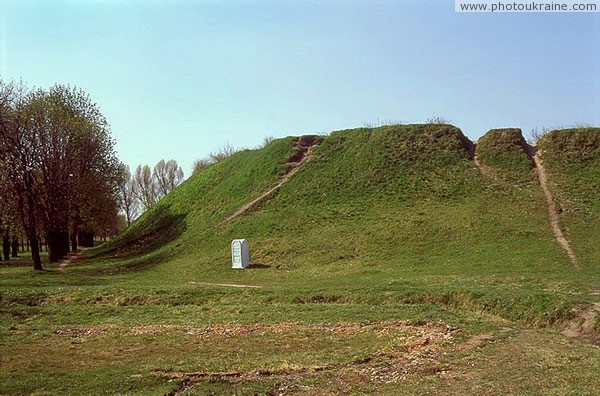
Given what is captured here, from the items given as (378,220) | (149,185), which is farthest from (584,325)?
(149,185)

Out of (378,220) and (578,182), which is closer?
(378,220)

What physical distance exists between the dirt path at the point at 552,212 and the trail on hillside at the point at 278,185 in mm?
17072

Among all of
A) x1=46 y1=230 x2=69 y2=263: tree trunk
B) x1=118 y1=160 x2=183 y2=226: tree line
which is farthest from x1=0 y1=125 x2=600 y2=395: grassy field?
x1=118 y1=160 x2=183 y2=226: tree line

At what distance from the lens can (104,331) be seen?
593 inches

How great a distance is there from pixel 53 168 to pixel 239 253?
1669 centimetres

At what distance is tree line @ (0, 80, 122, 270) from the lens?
1276 inches

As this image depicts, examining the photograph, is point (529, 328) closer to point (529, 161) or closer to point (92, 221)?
point (529, 161)

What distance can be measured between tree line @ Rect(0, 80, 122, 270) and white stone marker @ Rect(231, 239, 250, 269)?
11.7 metres

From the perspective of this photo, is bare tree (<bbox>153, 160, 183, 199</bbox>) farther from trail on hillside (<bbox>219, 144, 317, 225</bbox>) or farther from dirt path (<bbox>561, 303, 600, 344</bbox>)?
dirt path (<bbox>561, 303, 600, 344</bbox>)

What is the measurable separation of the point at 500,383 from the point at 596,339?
5.59 m

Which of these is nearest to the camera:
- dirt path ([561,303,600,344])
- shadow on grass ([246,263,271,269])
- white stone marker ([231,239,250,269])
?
dirt path ([561,303,600,344])

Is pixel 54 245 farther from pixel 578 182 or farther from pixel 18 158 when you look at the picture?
pixel 578 182

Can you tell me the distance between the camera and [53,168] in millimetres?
37625

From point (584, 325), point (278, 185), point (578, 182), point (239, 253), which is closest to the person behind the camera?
point (584, 325)
